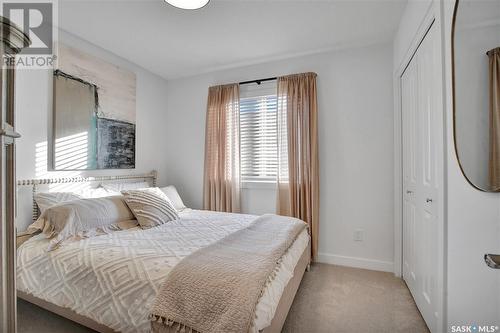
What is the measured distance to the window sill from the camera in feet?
10.5

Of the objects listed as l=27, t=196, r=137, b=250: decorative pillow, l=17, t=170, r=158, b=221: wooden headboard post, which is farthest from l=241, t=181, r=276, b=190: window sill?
l=27, t=196, r=137, b=250: decorative pillow

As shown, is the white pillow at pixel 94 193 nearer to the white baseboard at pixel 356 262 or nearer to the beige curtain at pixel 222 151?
the beige curtain at pixel 222 151

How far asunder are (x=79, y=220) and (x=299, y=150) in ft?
7.57

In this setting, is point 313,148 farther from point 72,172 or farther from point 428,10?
point 72,172

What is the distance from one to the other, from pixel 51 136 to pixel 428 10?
129 inches

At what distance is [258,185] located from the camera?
10.7ft

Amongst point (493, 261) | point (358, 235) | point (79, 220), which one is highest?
point (493, 261)

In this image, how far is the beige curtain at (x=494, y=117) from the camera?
2.86 feet

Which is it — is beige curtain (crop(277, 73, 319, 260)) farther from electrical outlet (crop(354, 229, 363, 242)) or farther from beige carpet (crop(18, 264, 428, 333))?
beige carpet (crop(18, 264, 428, 333))

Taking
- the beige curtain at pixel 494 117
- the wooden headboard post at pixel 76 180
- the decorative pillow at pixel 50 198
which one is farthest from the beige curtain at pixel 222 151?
the beige curtain at pixel 494 117

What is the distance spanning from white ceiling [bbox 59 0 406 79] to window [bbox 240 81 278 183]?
0.44m

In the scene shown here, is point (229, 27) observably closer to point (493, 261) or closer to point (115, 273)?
point (115, 273)

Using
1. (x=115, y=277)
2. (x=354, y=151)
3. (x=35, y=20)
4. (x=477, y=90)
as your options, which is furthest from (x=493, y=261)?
(x=35, y=20)

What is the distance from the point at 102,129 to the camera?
279 centimetres
